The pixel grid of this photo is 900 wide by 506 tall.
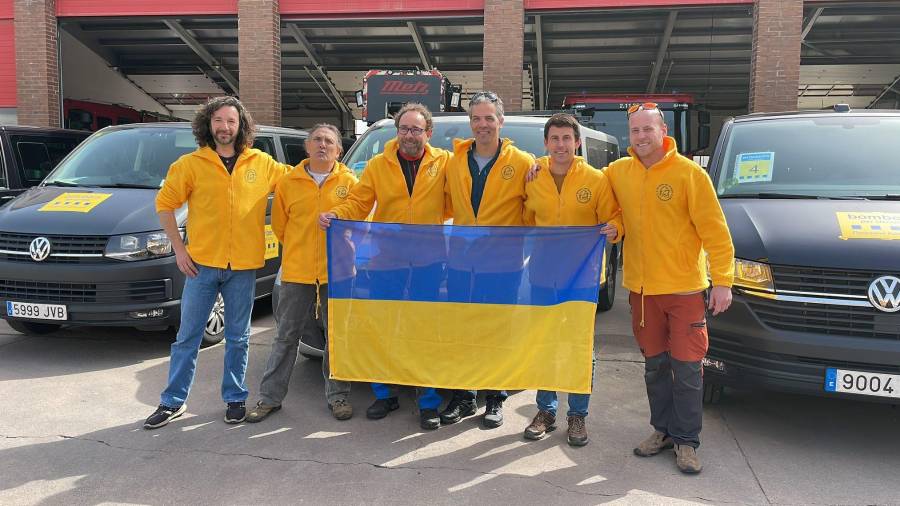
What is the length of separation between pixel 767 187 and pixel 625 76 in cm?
1577

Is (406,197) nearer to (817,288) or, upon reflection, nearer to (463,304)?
(463,304)

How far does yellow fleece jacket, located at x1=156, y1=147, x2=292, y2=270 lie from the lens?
3.93 m

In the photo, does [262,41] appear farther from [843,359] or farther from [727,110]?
[727,110]

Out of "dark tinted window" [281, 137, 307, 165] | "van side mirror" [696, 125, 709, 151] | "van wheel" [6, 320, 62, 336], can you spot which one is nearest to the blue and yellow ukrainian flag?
"van wheel" [6, 320, 62, 336]

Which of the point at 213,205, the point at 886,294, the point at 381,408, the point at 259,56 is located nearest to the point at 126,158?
the point at 213,205

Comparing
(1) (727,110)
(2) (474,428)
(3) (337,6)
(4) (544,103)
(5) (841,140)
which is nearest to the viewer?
(2) (474,428)

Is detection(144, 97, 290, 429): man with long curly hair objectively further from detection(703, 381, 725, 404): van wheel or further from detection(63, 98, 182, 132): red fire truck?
detection(63, 98, 182, 132): red fire truck

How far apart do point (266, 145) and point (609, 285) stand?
3.92m

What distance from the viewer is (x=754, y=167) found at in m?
4.61

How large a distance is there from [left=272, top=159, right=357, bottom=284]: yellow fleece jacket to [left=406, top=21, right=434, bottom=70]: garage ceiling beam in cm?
1185

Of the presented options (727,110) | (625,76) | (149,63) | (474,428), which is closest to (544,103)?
(625,76)

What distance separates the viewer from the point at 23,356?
5406 mm

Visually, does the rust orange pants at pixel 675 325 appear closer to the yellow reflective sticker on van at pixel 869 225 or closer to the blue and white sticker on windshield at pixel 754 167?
the yellow reflective sticker on van at pixel 869 225

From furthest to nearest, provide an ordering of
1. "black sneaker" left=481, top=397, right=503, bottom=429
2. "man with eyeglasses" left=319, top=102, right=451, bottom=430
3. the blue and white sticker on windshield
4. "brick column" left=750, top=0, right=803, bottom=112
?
"brick column" left=750, top=0, right=803, bottom=112 → the blue and white sticker on windshield → "black sneaker" left=481, top=397, right=503, bottom=429 → "man with eyeglasses" left=319, top=102, right=451, bottom=430
